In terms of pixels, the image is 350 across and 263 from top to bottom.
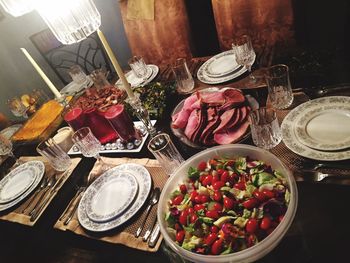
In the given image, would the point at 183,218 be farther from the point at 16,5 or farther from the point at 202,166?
the point at 16,5

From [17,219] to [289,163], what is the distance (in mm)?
1207

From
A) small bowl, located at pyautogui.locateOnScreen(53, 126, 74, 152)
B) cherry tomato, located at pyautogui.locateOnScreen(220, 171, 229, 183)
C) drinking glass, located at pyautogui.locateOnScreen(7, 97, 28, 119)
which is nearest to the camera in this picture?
cherry tomato, located at pyautogui.locateOnScreen(220, 171, 229, 183)

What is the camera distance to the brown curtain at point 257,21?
183cm

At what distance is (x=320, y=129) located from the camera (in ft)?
3.23

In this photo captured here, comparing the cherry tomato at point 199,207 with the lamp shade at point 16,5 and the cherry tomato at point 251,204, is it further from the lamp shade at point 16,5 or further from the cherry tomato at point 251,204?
the lamp shade at point 16,5

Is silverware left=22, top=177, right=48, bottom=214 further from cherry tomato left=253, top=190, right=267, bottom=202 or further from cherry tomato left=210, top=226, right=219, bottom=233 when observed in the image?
cherry tomato left=253, top=190, right=267, bottom=202

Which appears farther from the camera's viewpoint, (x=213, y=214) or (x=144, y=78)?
(x=144, y=78)

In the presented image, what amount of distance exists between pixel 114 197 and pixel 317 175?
76 centimetres

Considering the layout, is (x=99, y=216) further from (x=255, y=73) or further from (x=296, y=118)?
(x=255, y=73)

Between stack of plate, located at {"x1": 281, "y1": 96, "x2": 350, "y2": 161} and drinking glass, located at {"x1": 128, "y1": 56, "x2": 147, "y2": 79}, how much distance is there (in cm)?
109

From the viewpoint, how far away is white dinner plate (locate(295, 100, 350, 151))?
908mm

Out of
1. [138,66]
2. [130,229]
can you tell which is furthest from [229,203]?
[138,66]

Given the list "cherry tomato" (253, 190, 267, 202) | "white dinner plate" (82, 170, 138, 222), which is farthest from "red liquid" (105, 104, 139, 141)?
"cherry tomato" (253, 190, 267, 202)

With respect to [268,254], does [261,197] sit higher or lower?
higher
